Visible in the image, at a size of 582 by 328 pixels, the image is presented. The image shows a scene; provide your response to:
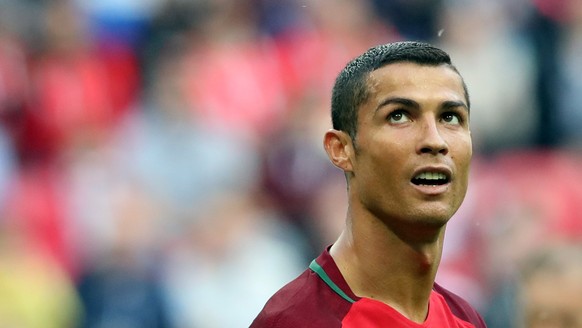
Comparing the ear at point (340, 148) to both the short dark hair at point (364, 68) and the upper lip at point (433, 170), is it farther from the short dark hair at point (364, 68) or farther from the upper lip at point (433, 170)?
the upper lip at point (433, 170)

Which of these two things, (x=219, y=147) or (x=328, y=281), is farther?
(x=219, y=147)

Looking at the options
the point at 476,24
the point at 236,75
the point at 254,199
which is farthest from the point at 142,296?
the point at 476,24

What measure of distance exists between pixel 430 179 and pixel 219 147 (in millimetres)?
3915

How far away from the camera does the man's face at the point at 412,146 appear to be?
3.12m

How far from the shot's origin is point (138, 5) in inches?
293

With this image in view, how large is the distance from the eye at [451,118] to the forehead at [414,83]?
5 cm

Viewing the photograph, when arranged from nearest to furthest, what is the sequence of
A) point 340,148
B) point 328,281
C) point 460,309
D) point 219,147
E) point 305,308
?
point 305,308 < point 328,281 < point 340,148 < point 460,309 < point 219,147

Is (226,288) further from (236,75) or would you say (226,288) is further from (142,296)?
(236,75)

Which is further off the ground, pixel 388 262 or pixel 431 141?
pixel 431 141

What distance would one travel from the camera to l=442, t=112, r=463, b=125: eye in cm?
325

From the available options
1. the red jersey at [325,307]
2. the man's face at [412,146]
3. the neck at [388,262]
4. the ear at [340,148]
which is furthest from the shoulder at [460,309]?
the ear at [340,148]

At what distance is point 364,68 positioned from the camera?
129 inches

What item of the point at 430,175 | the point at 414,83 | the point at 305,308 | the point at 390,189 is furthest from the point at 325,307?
the point at 414,83

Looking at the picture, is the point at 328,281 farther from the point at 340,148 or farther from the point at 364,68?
the point at 364,68
